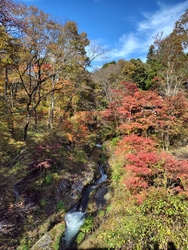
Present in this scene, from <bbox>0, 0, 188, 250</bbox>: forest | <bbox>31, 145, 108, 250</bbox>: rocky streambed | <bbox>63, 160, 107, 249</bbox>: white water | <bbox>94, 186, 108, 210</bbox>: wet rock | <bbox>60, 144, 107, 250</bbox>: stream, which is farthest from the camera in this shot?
<bbox>94, 186, 108, 210</bbox>: wet rock

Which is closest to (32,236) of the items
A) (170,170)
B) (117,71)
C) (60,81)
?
(170,170)

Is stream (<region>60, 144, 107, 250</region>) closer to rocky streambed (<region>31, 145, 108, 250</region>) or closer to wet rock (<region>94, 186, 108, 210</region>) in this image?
rocky streambed (<region>31, 145, 108, 250</region>)

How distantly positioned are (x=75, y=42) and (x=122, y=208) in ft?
44.5

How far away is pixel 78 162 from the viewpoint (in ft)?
Result: 40.1

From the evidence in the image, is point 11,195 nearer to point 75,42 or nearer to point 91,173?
point 91,173

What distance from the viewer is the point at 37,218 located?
7527 millimetres

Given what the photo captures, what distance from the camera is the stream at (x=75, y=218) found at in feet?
23.5

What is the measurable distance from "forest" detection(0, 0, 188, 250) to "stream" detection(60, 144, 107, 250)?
291 mm

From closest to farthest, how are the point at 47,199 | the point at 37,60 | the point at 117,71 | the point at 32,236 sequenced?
Answer: the point at 32,236
the point at 47,199
the point at 37,60
the point at 117,71

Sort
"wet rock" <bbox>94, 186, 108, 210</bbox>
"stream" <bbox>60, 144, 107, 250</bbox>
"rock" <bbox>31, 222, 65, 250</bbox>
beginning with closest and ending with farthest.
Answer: "rock" <bbox>31, 222, 65, 250</bbox> < "stream" <bbox>60, 144, 107, 250</bbox> < "wet rock" <bbox>94, 186, 108, 210</bbox>

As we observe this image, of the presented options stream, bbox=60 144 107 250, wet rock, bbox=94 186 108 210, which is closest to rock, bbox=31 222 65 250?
stream, bbox=60 144 107 250

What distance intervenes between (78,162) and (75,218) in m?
4.40

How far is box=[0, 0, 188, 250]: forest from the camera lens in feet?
14.0

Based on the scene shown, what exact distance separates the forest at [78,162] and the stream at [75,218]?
29cm
